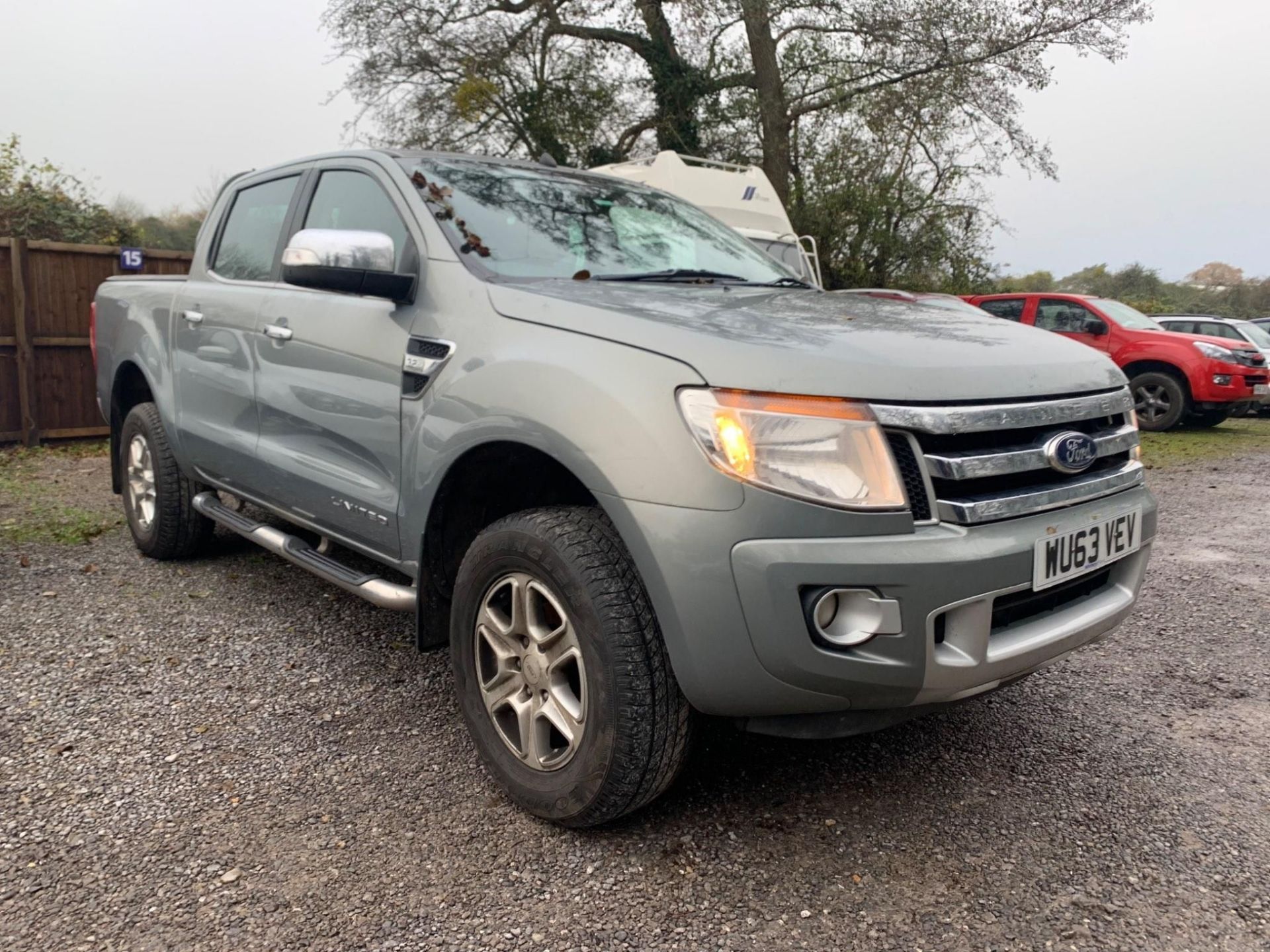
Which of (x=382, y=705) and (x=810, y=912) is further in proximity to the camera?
(x=382, y=705)

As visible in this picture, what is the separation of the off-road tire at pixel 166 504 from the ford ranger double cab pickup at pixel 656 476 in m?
1.30

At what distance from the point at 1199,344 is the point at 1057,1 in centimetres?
714

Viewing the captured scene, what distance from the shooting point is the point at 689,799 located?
2.47m

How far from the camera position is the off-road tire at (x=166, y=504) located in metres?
4.30

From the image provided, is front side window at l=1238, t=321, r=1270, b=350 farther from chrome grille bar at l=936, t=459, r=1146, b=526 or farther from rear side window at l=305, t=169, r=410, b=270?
rear side window at l=305, t=169, r=410, b=270

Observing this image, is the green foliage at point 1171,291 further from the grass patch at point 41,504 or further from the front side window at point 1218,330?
the grass patch at point 41,504

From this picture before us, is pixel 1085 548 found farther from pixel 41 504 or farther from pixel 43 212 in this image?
pixel 43 212

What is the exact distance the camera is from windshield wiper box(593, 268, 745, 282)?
9.25 feet

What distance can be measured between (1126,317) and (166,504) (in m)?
11.4

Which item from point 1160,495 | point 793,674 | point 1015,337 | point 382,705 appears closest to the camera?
point 793,674

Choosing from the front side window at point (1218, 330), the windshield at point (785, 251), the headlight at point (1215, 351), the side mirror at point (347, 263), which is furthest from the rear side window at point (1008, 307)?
the side mirror at point (347, 263)

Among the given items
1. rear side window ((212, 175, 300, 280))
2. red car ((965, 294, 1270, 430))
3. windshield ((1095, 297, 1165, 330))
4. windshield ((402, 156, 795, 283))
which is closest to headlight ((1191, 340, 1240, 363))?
red car ((965, 294, 1270, 430))

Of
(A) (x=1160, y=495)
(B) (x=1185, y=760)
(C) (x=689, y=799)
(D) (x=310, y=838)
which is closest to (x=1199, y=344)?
(A) (x=1160, y=495)

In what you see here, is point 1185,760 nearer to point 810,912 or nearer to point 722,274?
point 810,912
